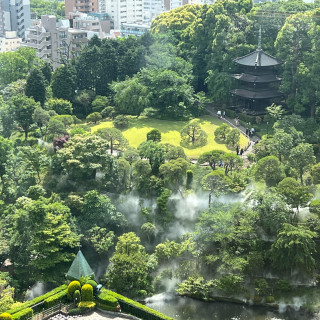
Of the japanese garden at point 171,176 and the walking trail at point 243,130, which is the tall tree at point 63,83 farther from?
the walking trail at point 243,130

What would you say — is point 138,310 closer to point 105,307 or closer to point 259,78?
point 105,307

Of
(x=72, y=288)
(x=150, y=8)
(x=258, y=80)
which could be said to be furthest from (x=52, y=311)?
(x=150, y=8)

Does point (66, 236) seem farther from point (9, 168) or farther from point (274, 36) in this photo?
point (274, 36)

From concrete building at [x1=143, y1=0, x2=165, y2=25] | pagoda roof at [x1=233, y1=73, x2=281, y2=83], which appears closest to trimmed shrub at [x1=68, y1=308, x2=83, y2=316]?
pagoda roof at [x1=233, y1=73, x2=281, y2=83]

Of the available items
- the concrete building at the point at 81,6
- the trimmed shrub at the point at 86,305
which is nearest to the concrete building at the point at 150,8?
the concrete building at the point at 81,6

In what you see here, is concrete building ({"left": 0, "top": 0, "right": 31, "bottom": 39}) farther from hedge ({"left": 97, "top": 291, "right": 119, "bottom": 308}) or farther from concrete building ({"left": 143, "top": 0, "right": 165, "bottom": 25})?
hedge ({"left": 97, "top": 291, "right": 119, "bottom": 308})

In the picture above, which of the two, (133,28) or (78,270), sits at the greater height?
(133,28)
